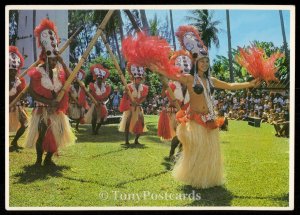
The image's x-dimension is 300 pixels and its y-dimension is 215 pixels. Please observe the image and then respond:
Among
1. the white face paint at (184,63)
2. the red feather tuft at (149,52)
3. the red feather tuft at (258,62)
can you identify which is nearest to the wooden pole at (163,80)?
the red feather tuft at (149,52)

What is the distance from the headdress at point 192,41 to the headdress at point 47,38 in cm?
131

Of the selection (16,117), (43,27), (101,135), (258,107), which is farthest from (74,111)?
(258,107)

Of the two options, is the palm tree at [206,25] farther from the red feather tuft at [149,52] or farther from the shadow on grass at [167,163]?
the shadow on grass at [167,163]

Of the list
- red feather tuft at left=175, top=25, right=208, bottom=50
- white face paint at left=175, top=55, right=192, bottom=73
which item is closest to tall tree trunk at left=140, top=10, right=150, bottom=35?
red feather tuft at left=175, top=25, right=208, bottom=50

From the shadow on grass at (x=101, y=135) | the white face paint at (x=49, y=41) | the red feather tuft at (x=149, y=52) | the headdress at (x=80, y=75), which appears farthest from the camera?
the shadow on grass at (x=101, y=135)

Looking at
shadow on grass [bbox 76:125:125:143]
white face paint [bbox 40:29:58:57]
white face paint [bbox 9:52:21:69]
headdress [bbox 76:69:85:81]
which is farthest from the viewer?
shadow on grass [bbox 76:125:125:143]

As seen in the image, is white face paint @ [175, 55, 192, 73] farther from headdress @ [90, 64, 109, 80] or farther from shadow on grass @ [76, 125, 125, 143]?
shadow on grass @ [76, 125, 125, 143]

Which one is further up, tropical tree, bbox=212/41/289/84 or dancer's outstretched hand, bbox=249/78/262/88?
tropical tree, bbox=212/41/289/84

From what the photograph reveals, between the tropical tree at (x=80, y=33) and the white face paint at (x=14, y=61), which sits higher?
the tropical tree at (x=80, y=33)

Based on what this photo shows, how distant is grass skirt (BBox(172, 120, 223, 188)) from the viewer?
649 centimetres

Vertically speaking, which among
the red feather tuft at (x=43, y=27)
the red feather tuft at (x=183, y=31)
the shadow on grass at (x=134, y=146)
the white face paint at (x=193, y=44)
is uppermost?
the red feather tuft at (x=43, y=27)

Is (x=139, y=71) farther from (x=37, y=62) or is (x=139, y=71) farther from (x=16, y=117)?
(x=16, y=117)

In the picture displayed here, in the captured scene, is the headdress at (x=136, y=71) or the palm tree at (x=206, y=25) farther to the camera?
the headdress at (x=136, y=71)

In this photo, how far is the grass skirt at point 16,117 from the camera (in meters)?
6.41
